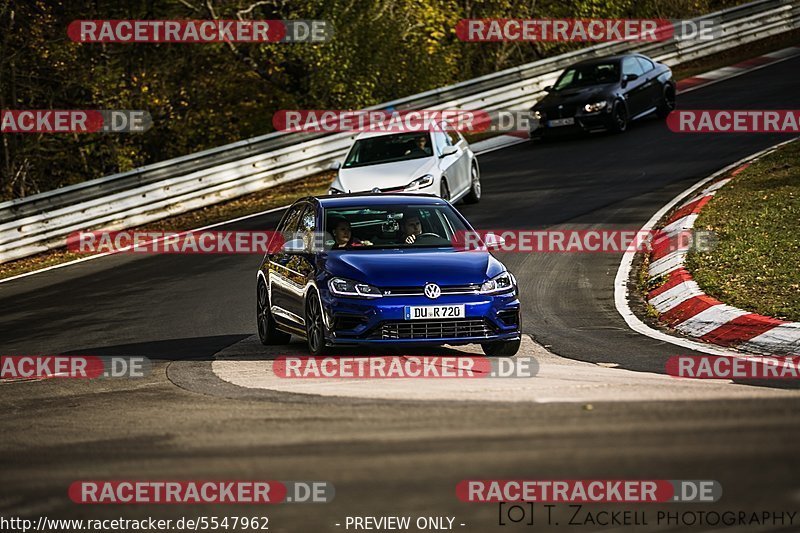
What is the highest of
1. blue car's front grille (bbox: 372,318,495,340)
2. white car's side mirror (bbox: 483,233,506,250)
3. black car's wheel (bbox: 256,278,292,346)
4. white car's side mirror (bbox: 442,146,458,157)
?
white car's side mirror (bbox: 442,146,458,157)

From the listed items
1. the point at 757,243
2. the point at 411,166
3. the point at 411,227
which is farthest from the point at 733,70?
the point at 411,227

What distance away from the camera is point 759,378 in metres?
8.84

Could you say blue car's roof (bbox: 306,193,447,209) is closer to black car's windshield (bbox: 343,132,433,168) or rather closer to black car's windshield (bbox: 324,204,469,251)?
black car's windshield (bbox: 324,204,469,251)

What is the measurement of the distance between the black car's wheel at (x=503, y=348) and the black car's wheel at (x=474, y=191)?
10.4 meters

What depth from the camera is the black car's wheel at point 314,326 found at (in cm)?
1066

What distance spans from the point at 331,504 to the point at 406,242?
19.8ft

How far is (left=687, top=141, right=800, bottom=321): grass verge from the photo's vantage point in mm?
12070

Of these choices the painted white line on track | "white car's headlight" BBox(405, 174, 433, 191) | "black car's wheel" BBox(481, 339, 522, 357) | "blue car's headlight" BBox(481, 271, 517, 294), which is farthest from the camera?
"white car's headlight" BBox(405, 174, 433, 191)

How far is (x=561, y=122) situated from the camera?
26.2m

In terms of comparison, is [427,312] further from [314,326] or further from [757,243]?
[757,243]

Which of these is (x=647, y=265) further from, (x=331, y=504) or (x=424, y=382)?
(x=331, y=504)

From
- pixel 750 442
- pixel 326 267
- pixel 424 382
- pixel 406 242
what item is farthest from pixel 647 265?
pixel 750 442

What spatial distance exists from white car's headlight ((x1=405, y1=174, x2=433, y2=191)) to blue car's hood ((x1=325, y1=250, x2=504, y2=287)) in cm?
810

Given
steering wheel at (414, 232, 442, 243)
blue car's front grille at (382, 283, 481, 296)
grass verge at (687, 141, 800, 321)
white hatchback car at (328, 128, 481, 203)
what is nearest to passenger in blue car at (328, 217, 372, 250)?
steering wheel at (414, 232, 442, 243)
